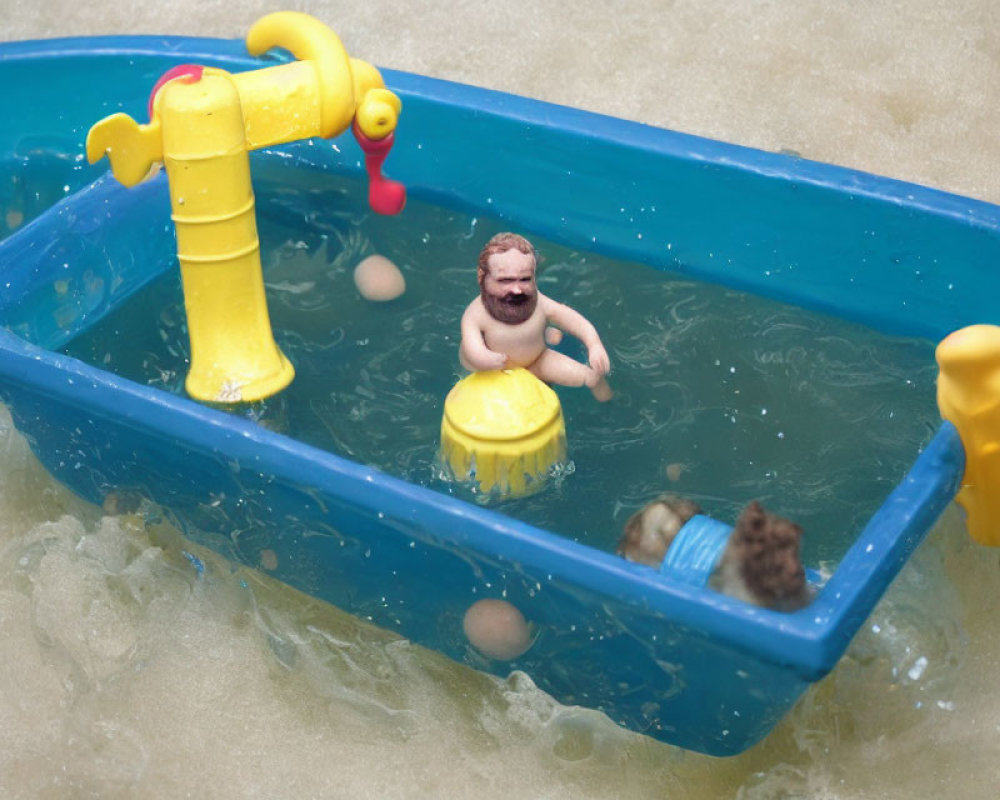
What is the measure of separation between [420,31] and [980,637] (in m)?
1.72

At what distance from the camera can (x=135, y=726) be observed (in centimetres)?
172

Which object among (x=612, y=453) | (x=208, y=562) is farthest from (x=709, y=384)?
(x=208, y=562)

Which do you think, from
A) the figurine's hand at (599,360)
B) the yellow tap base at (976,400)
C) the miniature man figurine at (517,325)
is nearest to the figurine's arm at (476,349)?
the miniature man figurine at (517,325)

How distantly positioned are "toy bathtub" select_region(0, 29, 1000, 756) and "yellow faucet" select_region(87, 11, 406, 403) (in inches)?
6.3

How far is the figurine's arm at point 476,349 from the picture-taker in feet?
5.59

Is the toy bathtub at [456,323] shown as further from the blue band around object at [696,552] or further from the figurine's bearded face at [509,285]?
the figurine's bearded face at [509,285]

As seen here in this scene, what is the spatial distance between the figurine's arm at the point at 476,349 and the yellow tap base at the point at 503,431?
0.06 feet

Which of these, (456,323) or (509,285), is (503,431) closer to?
(509,285)

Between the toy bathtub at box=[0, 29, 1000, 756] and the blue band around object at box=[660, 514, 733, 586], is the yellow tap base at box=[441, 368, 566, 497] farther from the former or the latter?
the blue band around object at box=[660, 514, 733, 586]

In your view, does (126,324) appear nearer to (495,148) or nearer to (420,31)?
(495,148)

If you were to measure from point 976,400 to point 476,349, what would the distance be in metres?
0.56

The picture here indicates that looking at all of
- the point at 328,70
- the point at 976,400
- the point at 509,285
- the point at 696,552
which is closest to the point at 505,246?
the point at 509,285

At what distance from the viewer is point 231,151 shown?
5.65 ft

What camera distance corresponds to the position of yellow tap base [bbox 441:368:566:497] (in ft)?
5.53
